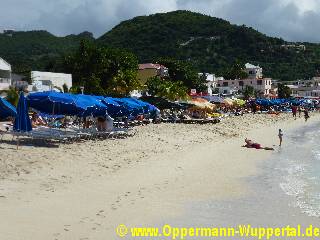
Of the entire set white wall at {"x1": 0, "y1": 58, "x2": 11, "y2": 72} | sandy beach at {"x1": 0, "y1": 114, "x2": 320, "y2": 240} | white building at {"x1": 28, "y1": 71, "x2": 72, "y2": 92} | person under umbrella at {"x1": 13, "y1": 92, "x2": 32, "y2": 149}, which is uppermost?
white wall at {"x1": 0, "y1": 58, "x2": 11, "y2": 72}

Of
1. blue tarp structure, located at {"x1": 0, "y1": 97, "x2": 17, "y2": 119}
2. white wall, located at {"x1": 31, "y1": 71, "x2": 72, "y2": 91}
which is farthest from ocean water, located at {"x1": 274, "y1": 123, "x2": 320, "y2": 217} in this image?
white wall, located at {"x1": 31, "y1": 71, "x2": 72, "y2": 91}

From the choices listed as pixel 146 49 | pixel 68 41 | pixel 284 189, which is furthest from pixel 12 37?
pixel 284 189

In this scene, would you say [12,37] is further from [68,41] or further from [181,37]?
[181,37]

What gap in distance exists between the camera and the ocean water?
37.1 feet

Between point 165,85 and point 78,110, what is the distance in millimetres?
28344

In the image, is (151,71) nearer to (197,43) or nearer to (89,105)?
(89,105)

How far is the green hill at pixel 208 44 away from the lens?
15350 cm

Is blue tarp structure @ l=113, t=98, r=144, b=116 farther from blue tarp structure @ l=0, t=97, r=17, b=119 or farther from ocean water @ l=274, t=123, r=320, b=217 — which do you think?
ocean water @ l=274, t=123, r=320, b=217

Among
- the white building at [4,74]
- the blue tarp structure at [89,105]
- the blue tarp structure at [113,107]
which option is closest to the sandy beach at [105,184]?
the blue tarp structure at [89,105]

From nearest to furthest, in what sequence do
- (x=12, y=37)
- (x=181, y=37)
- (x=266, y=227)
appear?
(x=266, y=227) → (x=12, y=37) → (x=181, y=37)

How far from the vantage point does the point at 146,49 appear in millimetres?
148875

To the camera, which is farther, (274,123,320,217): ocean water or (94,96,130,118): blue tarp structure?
(94,96,130,118): blue tarp structure

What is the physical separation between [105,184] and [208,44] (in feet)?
518

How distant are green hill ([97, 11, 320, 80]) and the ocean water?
12334 centimetres
